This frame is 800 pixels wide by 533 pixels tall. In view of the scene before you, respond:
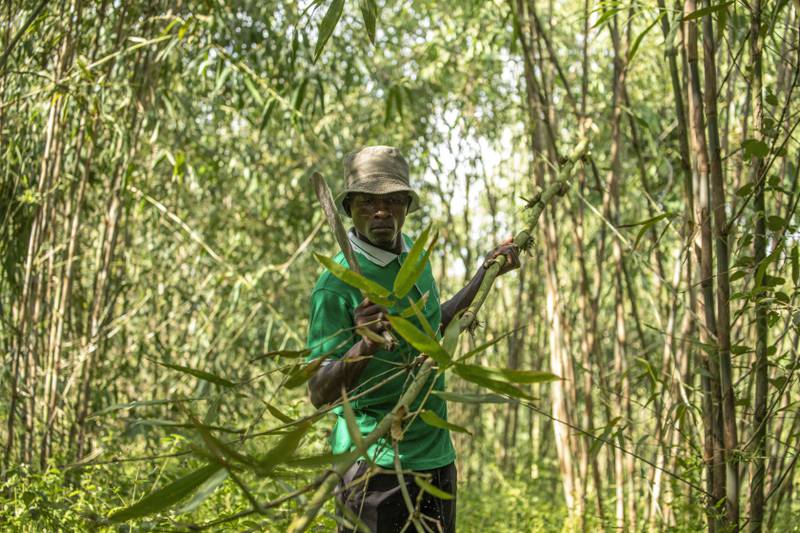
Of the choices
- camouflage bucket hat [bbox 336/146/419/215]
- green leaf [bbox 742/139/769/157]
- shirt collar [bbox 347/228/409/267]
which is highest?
green leaf [bbox 742/139/769/157]

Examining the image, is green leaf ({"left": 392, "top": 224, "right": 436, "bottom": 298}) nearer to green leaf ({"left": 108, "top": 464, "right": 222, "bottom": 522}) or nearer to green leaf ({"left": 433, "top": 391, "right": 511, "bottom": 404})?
green leaf ({"left": 433, "top": 391, "right": 511, "bottom": 404})

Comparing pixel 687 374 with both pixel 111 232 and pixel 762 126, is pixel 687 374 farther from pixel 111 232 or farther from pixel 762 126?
pixel 111 232

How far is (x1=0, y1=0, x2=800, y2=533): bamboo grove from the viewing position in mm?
1450

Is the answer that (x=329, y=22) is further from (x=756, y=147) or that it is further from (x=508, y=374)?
(x=756, y=147)

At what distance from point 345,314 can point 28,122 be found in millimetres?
1614

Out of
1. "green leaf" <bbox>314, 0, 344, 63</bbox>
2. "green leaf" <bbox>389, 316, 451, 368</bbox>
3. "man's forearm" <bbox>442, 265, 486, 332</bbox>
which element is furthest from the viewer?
"man's forearm" <bbox>442, 265, 486, 332</bbox>

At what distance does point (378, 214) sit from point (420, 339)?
75 cm

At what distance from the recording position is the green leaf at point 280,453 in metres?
0.78

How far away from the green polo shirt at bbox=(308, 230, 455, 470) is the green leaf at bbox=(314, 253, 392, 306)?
20.0 inches

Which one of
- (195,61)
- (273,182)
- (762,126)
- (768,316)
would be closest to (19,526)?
(768,316)

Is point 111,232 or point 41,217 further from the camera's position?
point 111,232

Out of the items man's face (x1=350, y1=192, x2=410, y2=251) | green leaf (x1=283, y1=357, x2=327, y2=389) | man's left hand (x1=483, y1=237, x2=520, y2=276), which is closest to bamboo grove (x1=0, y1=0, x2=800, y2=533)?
green leaf (x1=283, y1=357, x2=327, y2=389)

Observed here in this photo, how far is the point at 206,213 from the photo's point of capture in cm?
530

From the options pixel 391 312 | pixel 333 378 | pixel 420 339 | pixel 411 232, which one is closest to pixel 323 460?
pixel 420 339
